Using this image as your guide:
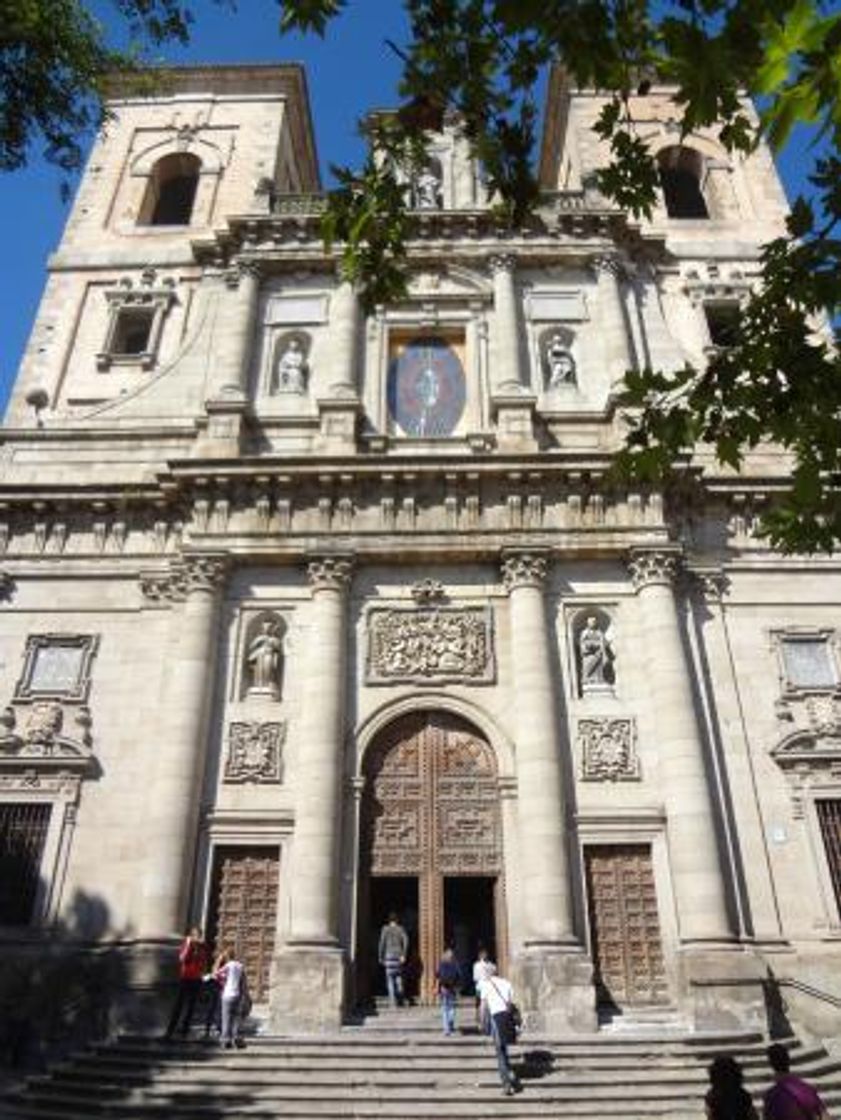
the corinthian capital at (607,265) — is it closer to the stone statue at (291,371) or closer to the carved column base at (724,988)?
the stone statue at (291,371)

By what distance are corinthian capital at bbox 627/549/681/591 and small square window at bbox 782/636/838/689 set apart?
7.77 ft

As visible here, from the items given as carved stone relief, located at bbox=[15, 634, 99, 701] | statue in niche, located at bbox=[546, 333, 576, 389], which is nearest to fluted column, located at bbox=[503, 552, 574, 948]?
statue in niche, located at bbox=[546, 333, 576, 389]

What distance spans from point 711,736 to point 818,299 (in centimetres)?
1129

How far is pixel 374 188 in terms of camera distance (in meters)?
6.52

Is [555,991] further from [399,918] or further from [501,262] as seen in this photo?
[501,262]

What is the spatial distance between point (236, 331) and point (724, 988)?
1557 centimetres

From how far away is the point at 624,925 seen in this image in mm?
14586

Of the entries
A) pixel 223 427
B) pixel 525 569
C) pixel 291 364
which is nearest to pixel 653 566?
pixel 525 569

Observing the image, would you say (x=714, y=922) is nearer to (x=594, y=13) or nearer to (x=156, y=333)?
(x=594, y=13)

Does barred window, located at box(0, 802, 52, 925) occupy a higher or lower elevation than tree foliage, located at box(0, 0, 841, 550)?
lower

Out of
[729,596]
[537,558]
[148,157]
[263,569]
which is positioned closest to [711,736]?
[729,596]

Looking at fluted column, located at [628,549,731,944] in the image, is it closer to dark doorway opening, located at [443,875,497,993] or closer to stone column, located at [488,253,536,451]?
dark doorway opening, located at [443,875,497,993]

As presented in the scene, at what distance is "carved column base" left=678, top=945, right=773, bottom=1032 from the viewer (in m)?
13.0

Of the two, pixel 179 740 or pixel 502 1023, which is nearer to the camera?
pixel 502 1023
